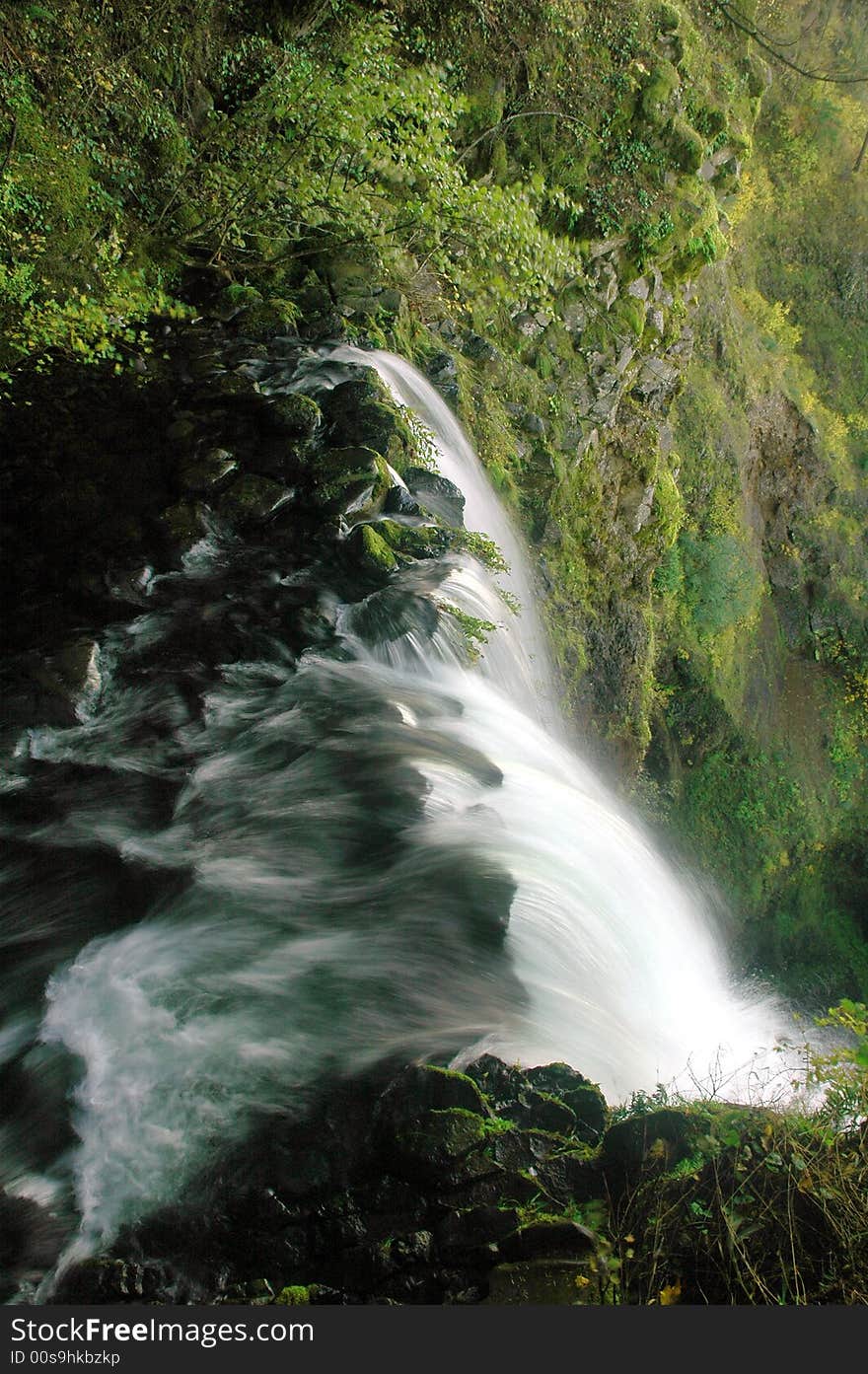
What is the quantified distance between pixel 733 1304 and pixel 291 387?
254 inches

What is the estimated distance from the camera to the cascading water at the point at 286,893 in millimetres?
3356

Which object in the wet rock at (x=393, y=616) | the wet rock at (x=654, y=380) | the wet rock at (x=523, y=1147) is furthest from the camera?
the wet rock at (x=654, y=380)

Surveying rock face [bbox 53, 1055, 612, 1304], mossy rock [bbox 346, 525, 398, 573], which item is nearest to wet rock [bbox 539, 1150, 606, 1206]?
rock face [bbox 53, 1055, 612, 1304]

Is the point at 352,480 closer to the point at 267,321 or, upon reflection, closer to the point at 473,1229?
the point at 267,321

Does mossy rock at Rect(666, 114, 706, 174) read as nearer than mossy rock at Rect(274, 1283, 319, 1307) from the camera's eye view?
No

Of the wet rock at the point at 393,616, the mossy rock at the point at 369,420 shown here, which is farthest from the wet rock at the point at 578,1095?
the mossy rock at the point at 369,420

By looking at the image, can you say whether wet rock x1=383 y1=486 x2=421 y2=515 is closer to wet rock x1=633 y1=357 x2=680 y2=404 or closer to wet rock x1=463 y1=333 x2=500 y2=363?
wet rock x1=463 y1=333 x2=500 y2=363

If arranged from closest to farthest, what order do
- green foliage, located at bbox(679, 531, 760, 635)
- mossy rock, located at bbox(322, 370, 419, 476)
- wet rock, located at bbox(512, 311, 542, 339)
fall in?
mossy rock, located at bbox(322, 370, 419, 476), wet rock, located at bbox(512, 311, 542, 339), green foliage, located at bbox(679, 531, 760, 635)

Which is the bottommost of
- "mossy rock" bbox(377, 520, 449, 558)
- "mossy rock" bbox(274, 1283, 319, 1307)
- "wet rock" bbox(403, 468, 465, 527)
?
"mossy rock" bbox(274, 1283, 319, 1307)

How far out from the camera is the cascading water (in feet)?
11.0

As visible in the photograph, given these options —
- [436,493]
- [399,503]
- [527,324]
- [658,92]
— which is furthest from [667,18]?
[399,503]

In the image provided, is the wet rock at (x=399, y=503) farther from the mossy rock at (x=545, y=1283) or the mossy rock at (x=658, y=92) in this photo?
the mossy rock at (x=658, y=92)

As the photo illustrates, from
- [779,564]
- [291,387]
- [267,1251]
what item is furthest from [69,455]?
[779,564]

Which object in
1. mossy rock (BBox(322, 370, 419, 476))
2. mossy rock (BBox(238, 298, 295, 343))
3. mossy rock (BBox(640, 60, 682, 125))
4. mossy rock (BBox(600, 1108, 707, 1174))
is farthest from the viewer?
mossy rock (BBox(640, 60, 682, 125))
